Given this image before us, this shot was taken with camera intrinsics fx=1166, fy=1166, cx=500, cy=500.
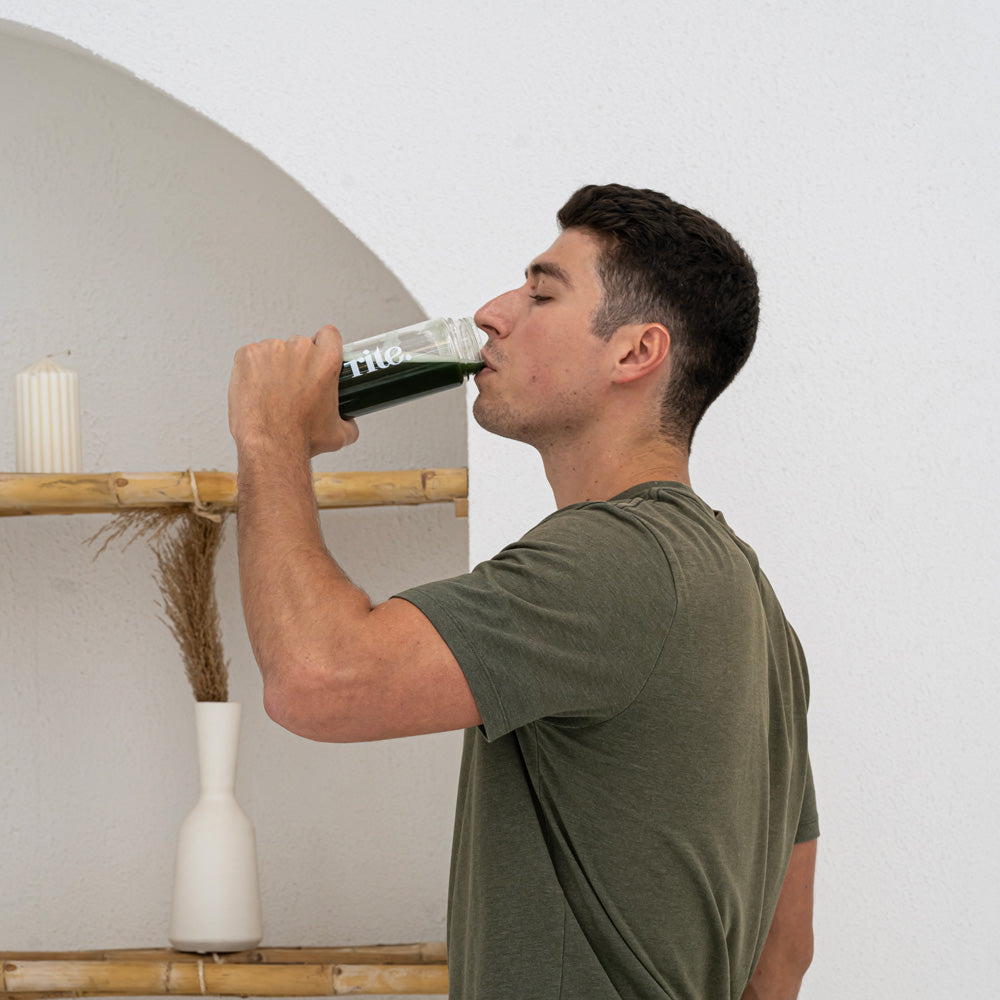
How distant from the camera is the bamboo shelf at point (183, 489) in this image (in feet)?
4.21

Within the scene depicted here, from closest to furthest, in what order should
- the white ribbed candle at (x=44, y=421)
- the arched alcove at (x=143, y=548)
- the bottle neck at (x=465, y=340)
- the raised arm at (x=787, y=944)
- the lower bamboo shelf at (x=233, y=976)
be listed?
the bottle neck at (x=465, y=340), the raised arm at (x=787, y=944), the lower bamboo shelf at (x=233, y=976), the white ribbed candle at (x=44, y=421), the arched alcove at (x=143, y=548)

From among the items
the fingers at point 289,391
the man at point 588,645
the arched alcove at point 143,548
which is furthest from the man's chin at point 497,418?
the arched alcove at point 143,548

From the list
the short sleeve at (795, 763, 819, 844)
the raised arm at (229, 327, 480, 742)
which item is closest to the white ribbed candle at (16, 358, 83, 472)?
the raised arm at (229, 327, 480, 742)

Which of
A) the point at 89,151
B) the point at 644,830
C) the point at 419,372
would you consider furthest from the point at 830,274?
the point at 89,151

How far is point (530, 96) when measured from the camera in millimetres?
1342

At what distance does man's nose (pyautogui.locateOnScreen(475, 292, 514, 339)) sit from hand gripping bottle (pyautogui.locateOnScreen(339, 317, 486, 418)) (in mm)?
12

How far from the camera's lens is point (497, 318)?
3.01 feet

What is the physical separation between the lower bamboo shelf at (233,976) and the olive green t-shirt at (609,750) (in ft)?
1.66

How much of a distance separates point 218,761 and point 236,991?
0.26 meters

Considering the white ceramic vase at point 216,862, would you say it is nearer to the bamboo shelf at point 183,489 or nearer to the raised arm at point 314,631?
the bamboo shelf at point 183,489

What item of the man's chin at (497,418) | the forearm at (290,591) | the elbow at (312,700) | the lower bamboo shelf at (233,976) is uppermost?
the man's chin at (497,418)

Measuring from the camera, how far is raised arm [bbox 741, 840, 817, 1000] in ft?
3.33

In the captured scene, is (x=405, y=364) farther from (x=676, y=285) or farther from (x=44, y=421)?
(x=44, y=421)

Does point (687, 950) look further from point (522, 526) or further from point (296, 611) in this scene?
point (522, 526)
